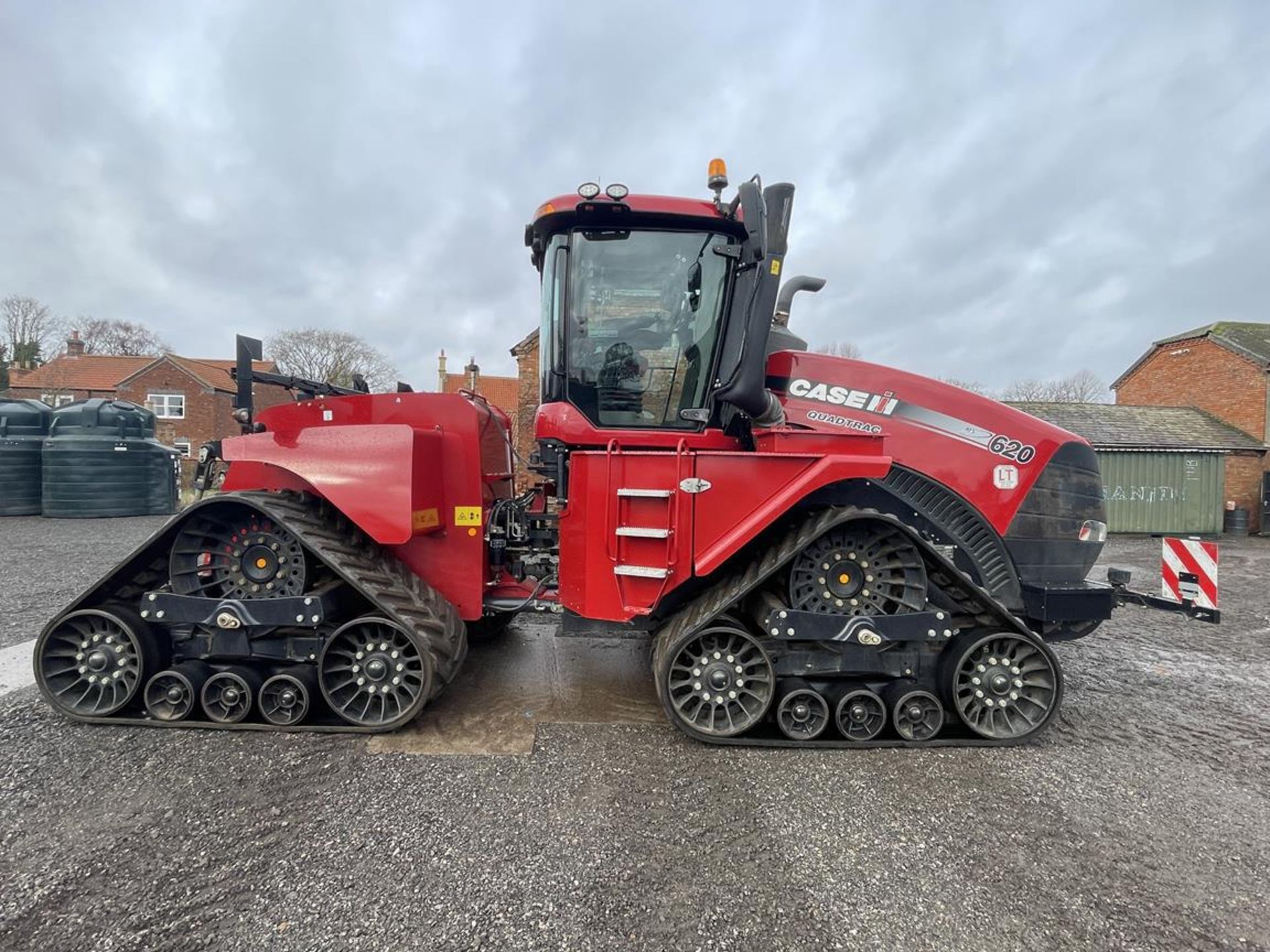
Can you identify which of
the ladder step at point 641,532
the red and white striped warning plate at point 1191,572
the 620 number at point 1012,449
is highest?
the 620 number at point 1012,449

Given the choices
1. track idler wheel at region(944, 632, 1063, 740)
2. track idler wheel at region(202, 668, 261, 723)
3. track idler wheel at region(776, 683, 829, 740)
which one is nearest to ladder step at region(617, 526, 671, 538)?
track idler wheel at region(776, 683, 829, 740)

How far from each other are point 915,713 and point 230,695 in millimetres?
3935

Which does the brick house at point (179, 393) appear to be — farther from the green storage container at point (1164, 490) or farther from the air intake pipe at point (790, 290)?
the green storage container at point (1164, 490)

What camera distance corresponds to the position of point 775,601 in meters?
3.30

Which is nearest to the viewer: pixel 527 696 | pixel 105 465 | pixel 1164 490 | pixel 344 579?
pixel 344 579

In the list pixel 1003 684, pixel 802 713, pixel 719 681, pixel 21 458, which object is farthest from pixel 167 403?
pixel 1003 684

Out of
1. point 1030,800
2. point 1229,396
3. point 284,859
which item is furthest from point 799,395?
point 1229,396

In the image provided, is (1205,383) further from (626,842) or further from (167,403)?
(167,403)

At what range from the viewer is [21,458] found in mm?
13562

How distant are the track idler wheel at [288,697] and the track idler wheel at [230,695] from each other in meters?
0.08

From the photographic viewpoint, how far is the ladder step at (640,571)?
3330 millimetres

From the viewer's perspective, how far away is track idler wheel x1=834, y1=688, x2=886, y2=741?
3.32 metres

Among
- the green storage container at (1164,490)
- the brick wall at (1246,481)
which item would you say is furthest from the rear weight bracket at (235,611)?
the brick wall at (1246,481)

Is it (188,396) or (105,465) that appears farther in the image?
(188,396)
